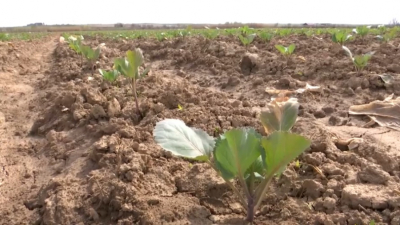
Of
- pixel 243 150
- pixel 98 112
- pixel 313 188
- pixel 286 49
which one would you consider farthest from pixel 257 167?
pixel 286 49

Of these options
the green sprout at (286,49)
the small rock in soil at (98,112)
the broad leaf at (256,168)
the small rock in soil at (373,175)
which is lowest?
the small rock in soil at (98,112)

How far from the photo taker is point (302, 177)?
1771 mm

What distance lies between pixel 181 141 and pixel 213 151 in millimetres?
130

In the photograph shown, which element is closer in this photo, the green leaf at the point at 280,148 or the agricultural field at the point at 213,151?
the green leaf at the point at 280,148

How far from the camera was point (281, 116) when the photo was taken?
180 centimetres

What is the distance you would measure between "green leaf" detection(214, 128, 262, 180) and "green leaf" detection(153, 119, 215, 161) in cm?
7

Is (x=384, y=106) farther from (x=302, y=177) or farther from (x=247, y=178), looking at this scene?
Answer: (x=247, y=178)

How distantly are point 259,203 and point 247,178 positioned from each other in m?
0.11

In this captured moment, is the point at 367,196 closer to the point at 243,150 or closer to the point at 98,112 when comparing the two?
the point at 243,150

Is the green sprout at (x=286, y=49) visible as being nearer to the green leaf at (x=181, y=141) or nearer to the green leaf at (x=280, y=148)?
the green leaf at (x=181, y=141)

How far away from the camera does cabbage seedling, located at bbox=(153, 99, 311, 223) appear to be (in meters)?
1.36

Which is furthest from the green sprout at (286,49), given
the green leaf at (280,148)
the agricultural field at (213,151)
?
the green leaf at (280,148)

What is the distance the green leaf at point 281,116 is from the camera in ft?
5.81

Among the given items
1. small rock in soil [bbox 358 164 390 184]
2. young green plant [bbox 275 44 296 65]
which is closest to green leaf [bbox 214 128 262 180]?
small rock in soil [bbox 358 164 390 184]
